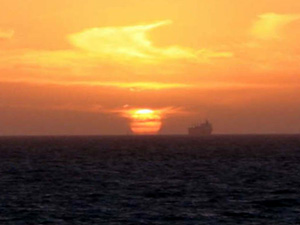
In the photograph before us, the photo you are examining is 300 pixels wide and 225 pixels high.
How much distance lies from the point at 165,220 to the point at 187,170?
1961 inches

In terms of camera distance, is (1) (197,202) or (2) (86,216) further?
(1) (197,202)

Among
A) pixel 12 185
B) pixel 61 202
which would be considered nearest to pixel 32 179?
pixel 12 185

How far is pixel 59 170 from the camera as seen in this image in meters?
100

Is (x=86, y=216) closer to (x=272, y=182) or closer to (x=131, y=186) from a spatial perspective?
(x=131, y=186)

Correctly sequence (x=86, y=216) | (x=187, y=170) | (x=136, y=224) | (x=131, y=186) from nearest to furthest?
1. (x=136, y=224)
2. (x=86, y=216)
3. (x=131, y=186)
4. (x=187, y=170)

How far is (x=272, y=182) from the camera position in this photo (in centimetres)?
7938

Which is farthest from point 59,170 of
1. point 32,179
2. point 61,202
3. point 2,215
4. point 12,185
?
point 2,215

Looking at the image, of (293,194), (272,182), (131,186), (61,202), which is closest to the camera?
(61,202)

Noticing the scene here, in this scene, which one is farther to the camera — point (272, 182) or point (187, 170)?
point (187, 170)

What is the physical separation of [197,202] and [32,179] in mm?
29015

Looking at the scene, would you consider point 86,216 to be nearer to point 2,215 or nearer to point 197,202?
point 2,215

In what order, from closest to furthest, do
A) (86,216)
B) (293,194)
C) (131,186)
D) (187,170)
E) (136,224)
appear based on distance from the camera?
1. (136,224)
2. (86,216)
3. (293,194)
4. (131,186)
5. (187,170)

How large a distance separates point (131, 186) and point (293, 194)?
17.6 metres

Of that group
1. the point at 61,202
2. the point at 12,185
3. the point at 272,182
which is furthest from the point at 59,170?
the point at 61,202
